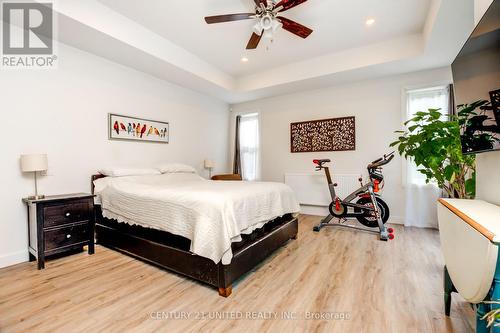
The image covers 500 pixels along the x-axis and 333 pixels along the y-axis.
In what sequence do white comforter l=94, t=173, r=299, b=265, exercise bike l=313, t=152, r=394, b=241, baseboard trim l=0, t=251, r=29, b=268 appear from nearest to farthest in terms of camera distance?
white comforter l=94, t=173, r=299, b=265 → baseboard trim l=0, t=251, r=29, b=268 → exercise bike l=313, t=152, r=394, b=241

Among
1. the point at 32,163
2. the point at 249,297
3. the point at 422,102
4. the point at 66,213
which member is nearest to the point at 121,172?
the point at 66,213

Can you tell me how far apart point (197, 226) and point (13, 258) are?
236 cm

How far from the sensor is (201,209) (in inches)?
78.0

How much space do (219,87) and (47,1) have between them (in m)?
2.79

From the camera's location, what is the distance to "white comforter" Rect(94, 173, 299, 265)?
6.23ft

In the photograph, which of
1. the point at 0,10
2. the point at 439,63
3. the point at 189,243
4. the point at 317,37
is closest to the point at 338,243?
the point at 189,243

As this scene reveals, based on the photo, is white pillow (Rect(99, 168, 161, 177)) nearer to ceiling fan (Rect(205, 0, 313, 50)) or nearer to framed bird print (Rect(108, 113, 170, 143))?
framed bird print (Rect(108, 113, 170, 143))

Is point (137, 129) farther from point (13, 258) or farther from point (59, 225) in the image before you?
point (13, 258)

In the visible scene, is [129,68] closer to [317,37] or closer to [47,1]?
[47,1]

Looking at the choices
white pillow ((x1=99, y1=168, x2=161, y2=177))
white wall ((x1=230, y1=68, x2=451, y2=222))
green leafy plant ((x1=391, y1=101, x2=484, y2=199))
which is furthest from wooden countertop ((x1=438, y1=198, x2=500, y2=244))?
white pillow ((x1=99, y1=168, x2=161, y2=177))

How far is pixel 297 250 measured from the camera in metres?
2.91

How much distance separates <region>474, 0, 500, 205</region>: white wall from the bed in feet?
5.86

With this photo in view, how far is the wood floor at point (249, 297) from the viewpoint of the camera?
1.57 m

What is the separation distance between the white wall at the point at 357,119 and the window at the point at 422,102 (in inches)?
5.0
